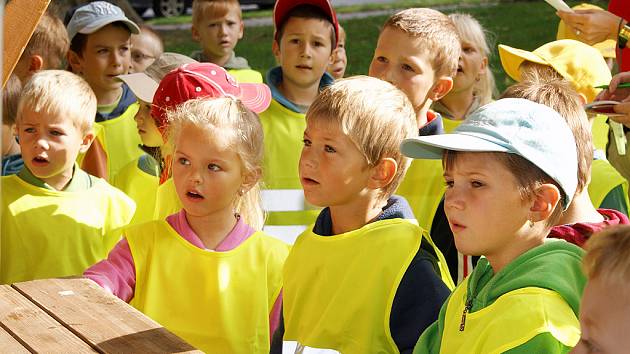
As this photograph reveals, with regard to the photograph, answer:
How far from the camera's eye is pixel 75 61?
6016 mm

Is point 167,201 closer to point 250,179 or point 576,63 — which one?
point 250,179

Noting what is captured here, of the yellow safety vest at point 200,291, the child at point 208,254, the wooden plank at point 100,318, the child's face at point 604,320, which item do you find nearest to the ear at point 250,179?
the child at point 208,254

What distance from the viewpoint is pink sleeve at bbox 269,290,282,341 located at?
337 cm

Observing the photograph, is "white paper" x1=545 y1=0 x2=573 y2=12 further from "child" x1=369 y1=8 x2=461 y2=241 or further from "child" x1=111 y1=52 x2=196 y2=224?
"child" x1=111 y1=52 x2=196 y2=224

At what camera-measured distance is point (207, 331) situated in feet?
10.6

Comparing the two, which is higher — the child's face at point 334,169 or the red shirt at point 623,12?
the red shirt at point 623,12

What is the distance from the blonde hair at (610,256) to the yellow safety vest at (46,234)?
258cm

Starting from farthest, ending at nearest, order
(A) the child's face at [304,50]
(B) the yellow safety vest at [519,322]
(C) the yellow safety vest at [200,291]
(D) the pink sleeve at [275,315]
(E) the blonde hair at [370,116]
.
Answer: (A) the child's face at [304,50] → (D) the pink sleeve at [275,315] → (C) the yellow safety vest at [200,291] → (E) the blonde hair at [370,116] → (B) the yellow safety vest at [519,322]

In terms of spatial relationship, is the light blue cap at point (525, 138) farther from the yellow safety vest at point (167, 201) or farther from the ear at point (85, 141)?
the ear at point (85, 141)

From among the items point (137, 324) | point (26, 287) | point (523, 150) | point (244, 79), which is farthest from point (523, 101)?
point (244, 79)

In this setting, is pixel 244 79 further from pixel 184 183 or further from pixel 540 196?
pixel 540 196

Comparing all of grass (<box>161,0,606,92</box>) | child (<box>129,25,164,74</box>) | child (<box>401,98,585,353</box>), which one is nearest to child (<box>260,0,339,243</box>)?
child (<box>129,25,164,74</box>)

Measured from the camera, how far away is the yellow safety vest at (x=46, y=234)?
400 centimetres

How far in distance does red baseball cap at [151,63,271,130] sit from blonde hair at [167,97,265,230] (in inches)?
13.0
